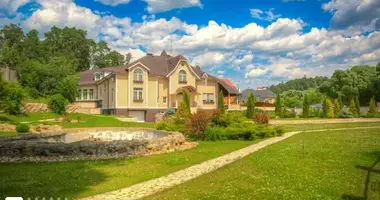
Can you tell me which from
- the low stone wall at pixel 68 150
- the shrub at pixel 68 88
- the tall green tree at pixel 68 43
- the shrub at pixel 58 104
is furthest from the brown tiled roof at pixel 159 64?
the tall green tree at pixel 68 43

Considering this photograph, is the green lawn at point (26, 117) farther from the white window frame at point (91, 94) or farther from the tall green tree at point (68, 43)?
the tall green tree at point (68, 43)

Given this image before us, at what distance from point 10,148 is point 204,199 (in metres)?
10.3

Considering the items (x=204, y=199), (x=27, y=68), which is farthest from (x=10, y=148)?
(x=27, y=68)

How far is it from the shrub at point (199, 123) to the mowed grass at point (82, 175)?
20.1 feet

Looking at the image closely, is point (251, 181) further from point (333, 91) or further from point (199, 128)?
point (333, 91)

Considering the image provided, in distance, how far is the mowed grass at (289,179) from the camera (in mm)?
7594

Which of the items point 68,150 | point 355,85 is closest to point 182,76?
point 68,150

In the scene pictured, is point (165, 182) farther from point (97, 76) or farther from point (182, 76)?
point (97, 76)

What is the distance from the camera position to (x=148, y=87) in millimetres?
A: 39750

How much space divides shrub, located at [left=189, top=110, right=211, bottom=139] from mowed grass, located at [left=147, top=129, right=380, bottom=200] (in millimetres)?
7376

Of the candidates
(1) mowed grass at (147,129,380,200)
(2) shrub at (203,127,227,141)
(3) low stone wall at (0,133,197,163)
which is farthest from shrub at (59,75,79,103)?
(1) mowed grass at (147,129,380,200)

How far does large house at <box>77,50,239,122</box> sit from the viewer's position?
38344mm

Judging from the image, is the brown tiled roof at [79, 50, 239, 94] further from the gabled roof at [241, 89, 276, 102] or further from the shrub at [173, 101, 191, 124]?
the gabled roof at [241, 89, 276, 102]

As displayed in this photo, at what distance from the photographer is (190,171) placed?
10.8 meters
